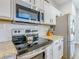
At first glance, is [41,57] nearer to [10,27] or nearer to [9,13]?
[10,27]

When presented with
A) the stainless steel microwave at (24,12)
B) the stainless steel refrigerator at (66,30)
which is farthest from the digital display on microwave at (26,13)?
the stainless steel refrigerator at (66,30)

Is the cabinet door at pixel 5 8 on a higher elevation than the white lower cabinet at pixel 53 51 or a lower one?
higher

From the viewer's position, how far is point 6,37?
2021 mm

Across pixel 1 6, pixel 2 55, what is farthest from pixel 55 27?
pixel 2 55

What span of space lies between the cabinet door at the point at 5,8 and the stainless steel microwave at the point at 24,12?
202 mm

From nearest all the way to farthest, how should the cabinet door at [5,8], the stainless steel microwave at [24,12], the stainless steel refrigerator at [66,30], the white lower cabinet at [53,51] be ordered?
1. the cabinet door at [5,8]
2. the stainless steel microwave at [24,12]
3. the white lower cabinet at [53,51]
4. the stainless steel refrigerator at [66,30]

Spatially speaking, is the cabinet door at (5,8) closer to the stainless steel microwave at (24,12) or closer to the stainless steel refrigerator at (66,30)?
the stainless steel microwave at (24,12)

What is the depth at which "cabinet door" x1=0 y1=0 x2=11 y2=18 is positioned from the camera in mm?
1511

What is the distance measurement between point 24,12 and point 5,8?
1.99 ft

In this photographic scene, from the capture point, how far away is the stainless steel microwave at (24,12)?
6.24ft

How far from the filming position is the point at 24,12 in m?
2.16

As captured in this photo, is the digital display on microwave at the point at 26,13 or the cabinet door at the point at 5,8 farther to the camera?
the digital display on microwave at the point at 26,13

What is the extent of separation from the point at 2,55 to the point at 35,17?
1595 mm

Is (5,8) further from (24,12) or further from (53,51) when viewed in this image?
(53,51)
